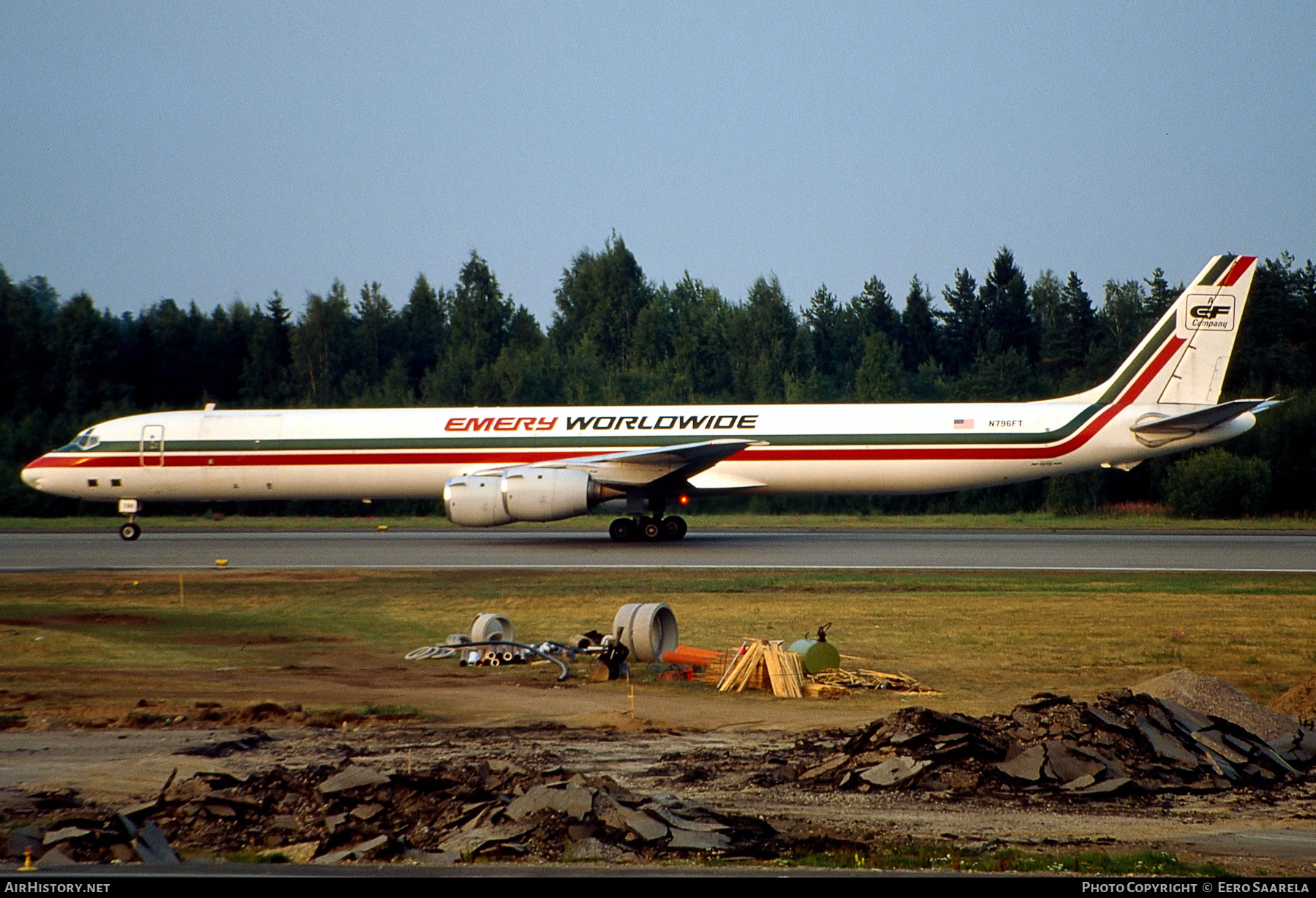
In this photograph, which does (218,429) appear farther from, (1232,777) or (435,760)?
(1232,777)

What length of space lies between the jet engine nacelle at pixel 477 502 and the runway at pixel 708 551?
2.37 ft

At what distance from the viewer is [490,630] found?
Result: 1229 cm

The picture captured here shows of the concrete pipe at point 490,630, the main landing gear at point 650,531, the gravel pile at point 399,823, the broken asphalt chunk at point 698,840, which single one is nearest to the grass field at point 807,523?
the main landing gear at point 650,531

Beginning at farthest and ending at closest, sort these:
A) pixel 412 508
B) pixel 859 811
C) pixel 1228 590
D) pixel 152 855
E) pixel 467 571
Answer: pixel 412 508, pixel 467 571, pixel 1228 590, pixel 859 811, pixel 152 855

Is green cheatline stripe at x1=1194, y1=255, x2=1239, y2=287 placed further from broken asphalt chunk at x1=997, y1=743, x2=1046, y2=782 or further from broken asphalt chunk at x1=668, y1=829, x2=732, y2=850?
broken asphalt chunk at x1=668, y1=829, x2=732, y2=850

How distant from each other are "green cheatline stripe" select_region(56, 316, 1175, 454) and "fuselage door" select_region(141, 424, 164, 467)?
0.54 ft

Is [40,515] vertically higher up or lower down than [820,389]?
lower down

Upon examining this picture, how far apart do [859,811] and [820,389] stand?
45129 millimetres

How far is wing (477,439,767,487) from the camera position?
2370cm

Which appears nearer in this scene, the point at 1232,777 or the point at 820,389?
the point at 1232,777

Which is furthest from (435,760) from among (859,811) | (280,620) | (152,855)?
(280,620)

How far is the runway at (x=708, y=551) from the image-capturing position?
20484 mm

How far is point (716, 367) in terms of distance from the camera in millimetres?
64688

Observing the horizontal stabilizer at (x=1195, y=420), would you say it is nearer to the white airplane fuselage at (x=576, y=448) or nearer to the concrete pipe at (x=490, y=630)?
the white airplane fuselage at (x=576, y=448)
